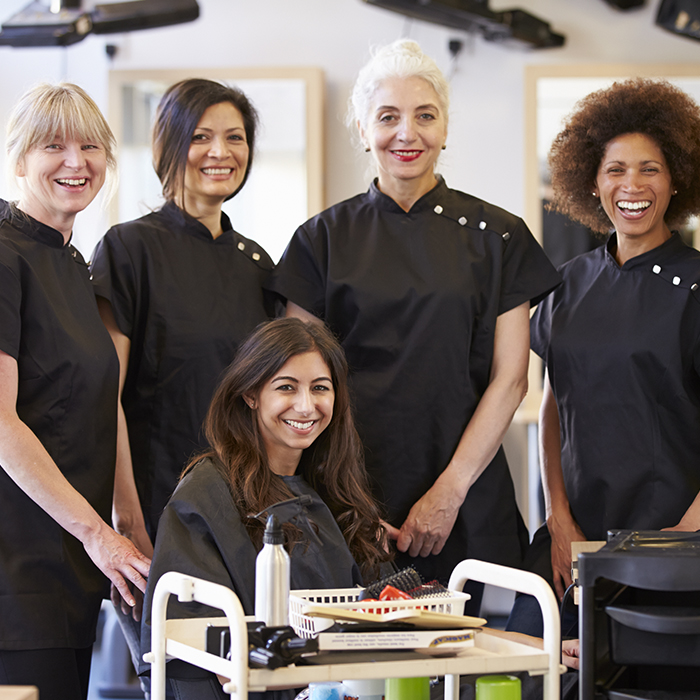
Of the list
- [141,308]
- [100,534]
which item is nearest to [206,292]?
[141,308]

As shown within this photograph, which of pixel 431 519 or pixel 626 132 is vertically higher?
pixel 626 132

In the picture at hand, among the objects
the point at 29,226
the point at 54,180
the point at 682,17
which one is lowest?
the point at 29,226

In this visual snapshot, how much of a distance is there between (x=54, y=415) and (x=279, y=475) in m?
0.48

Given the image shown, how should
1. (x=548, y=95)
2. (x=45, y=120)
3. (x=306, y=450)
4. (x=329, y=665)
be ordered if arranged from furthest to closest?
1. (x=548, y=95)
2. (x=306, y=450)
3. (x=45, y=120)
4. (x=329, y=665)

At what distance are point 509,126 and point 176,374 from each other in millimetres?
2715

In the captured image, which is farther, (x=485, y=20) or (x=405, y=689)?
(x=485, y=20)

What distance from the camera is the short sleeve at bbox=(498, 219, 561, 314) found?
7.00 ft

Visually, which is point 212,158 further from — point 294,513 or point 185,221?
point 294,513

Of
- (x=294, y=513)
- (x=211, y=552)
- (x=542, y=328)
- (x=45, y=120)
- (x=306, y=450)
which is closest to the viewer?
→ (x=211, y=552)

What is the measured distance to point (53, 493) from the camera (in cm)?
170

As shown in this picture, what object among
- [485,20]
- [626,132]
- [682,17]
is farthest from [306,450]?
[682,17]

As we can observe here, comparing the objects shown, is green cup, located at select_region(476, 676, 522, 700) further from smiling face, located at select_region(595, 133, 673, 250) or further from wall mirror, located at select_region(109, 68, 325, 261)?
wall mirror, located at select_region(109, 68, 325, 261)

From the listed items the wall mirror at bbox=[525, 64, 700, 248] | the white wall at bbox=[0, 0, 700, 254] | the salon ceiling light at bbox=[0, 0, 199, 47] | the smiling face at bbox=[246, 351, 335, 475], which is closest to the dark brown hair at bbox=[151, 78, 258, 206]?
the smiling face at bbox=[246, 351, 335, 475]

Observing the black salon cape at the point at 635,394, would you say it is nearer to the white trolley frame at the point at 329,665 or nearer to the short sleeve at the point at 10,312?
the white trolley frame at the point at 329,665
